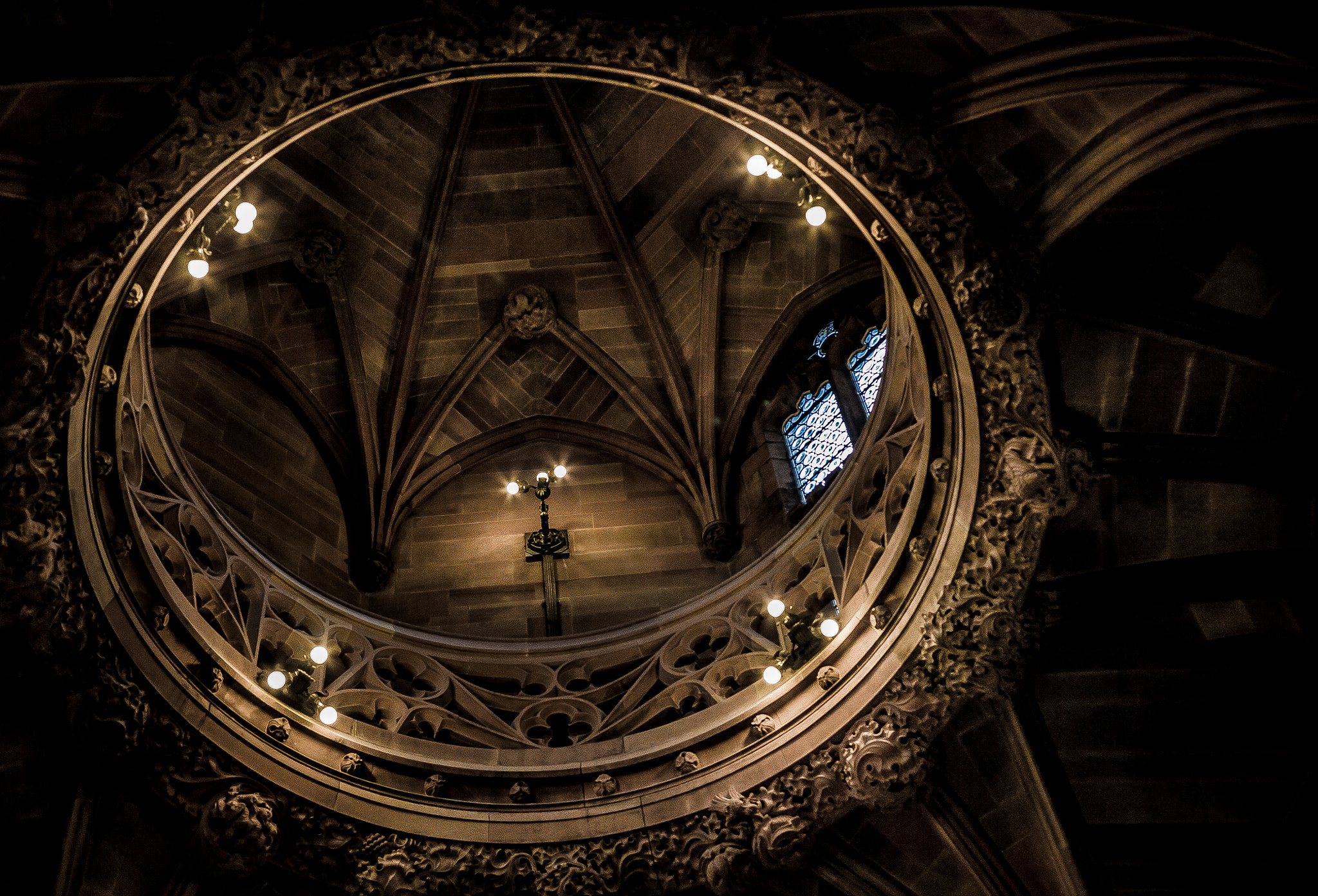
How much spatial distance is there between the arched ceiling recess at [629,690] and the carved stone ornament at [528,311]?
18.3 feet

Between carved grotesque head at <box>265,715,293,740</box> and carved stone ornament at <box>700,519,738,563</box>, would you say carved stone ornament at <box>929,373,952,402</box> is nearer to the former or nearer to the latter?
carved stone ornament at <box>700,519,738,563</box>

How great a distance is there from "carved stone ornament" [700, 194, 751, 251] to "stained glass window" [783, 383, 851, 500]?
7.16 ft

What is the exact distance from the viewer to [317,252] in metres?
16.3

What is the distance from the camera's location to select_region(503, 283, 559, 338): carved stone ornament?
17172 mm

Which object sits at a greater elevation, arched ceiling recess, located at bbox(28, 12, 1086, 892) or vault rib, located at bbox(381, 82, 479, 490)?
vault rib, located at bbox(381, 82, 479, 490)

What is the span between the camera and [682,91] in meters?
10.1

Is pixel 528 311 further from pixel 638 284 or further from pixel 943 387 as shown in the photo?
pixel 943 387

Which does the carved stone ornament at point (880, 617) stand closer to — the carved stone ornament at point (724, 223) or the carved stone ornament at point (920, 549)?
the carved stone ornament at point (920, 549)

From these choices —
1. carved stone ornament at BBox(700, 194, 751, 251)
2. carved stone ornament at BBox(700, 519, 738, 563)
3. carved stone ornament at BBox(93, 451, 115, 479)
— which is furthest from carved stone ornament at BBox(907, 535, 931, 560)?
carved stone ornament at BBox(93, 451, 115, 479)

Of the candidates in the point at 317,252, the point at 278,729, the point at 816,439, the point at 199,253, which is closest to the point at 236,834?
the point at 278,729

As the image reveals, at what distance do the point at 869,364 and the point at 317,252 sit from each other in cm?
707

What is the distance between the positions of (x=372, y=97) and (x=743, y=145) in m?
6.75

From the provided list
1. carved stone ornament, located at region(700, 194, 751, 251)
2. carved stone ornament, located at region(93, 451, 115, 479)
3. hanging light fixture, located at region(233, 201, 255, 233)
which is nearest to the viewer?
carved stone ornament, located at region(93, 451, 115, 479)

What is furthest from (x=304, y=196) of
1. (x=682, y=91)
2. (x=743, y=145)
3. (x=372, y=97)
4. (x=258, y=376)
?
(x=682, y=91)
